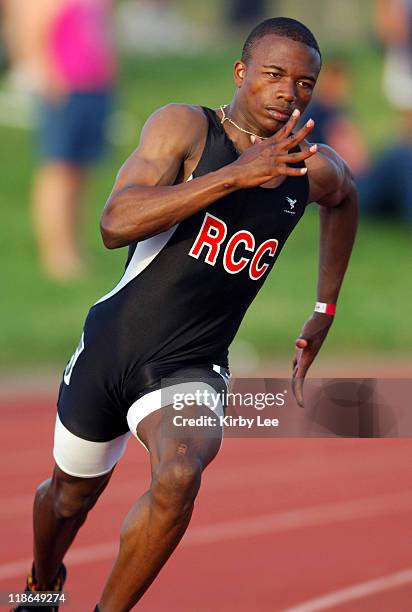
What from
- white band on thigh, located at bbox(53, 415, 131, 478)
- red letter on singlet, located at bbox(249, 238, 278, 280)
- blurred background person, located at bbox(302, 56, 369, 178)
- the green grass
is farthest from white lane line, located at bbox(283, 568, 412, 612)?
blurred background person, located at bbox(302, 56, 369, 178)

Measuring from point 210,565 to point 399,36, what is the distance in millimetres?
11713

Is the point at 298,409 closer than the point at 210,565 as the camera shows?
Yes

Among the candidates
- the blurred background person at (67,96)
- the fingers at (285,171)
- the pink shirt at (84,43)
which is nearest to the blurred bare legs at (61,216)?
the blurred background person at (67,96)

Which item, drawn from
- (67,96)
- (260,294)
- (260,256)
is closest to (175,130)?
(260,256)

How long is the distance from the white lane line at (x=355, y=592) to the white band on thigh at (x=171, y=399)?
137cm

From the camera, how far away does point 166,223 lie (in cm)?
466

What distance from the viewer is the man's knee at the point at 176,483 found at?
4.63 meters

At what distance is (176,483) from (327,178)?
1.54m

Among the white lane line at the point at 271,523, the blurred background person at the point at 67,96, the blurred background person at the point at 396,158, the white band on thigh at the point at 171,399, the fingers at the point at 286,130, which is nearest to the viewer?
the fingers at the point at 286,130

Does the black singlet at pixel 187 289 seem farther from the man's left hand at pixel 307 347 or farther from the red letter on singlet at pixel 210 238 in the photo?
the man's left hand at pixel 307 347

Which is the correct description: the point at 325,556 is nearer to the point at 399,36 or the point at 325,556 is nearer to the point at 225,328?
the point at 225,328

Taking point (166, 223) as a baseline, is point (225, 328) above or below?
below

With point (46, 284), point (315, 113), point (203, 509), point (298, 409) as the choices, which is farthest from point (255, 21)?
point (298, 409)

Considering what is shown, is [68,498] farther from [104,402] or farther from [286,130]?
[286,130]
